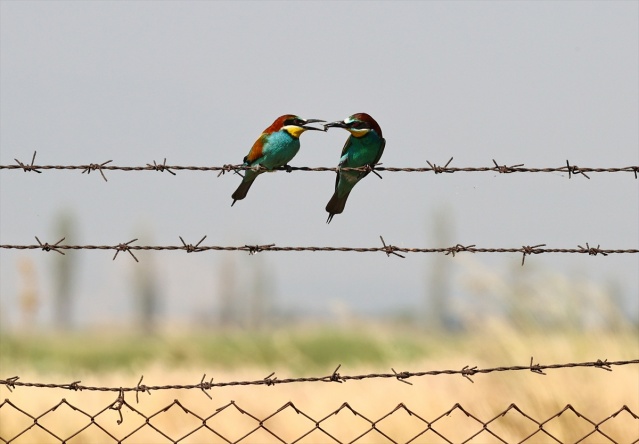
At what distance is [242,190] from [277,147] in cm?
35

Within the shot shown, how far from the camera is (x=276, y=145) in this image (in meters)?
5.78

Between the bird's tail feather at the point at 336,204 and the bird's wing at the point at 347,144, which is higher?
the bird's wing at the point at 347,144

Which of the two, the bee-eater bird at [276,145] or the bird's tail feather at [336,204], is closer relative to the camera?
the bird's tail feather at [336,204]

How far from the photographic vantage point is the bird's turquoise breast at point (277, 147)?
5.77 meters

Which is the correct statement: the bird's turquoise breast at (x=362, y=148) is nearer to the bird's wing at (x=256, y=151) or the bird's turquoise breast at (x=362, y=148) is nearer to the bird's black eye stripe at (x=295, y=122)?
the bird's black eye stripe at (x=295, y=122)

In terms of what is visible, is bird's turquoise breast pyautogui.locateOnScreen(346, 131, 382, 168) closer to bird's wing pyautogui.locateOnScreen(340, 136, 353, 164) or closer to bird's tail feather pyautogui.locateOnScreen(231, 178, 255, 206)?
bird's wing pyautogui.locateOnScreen(340, 136, 353, 164)

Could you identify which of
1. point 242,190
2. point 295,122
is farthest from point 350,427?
point 295,122

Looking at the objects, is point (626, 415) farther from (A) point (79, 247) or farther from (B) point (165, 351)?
(B) point (165, 351)

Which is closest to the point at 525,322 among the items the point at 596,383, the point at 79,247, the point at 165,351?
the point at 596,383

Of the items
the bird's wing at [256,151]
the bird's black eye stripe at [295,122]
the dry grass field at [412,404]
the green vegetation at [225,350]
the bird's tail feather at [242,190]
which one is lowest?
the green vegetation at [225,350]

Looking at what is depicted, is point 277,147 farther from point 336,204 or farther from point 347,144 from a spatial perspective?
point 336,204

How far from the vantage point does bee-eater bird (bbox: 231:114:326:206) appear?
18.9ft

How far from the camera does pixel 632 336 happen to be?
8.59 metres

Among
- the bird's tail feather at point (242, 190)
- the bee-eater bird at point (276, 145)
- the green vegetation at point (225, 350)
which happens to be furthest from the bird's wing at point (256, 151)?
the green vegetation at point (225, 350)
